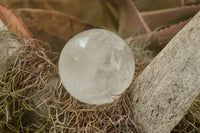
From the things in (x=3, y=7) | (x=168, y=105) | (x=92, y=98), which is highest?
(x=3, y=7)

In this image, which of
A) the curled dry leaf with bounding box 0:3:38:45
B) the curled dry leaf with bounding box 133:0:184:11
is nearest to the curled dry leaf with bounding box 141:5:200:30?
the curled dry leaf with bounding box 133:0:184:11

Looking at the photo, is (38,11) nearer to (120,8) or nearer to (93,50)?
(120,8)

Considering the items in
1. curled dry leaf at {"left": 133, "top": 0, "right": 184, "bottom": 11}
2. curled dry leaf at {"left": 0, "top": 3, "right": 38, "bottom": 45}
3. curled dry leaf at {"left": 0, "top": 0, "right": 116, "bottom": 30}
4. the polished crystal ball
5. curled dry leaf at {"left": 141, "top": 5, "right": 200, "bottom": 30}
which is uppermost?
curled dry leaf at {"left": 0, "top": 3, "right": 38, "bottom": 45}

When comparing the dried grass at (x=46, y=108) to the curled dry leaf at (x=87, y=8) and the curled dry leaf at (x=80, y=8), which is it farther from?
the curled dry leaf at (x=80, y=8)

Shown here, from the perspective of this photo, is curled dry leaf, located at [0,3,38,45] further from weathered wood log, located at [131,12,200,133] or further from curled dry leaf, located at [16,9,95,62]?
weathered wood log, located at [131,12,200,133]

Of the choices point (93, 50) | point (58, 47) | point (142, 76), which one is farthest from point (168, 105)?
point (58, 47)
